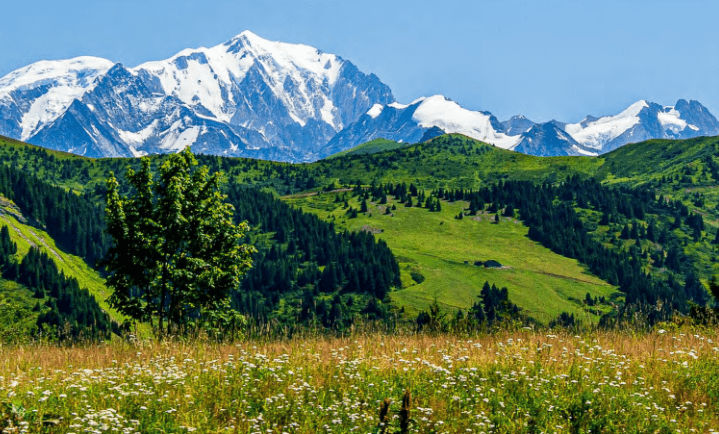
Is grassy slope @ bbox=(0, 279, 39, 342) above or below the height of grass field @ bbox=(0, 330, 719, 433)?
below

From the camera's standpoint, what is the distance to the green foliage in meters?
38.0

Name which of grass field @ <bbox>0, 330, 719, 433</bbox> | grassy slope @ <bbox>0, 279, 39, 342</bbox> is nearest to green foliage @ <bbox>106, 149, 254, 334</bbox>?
grass field @ <bbox>0, 330, 719, 433</bbox>

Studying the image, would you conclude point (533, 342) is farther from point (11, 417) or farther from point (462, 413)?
point (11, 417)

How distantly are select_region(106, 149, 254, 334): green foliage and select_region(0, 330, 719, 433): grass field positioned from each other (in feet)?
76.5

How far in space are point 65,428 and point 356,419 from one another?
4.87 m

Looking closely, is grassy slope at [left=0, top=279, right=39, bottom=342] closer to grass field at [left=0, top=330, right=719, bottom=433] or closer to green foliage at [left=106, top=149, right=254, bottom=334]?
green foliage at [left=106, top=149, right=254, bottom=334]

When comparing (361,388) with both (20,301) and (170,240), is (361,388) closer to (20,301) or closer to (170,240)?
(170,240)

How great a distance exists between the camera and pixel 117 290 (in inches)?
1587

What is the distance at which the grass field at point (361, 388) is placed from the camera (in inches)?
412

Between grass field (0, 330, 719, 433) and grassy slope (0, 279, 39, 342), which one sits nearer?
grass field (0, 330, 719, 433)

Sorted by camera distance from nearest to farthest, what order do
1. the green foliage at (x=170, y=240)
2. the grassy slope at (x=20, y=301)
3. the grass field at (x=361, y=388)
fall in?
the grass field at (x=361, y=388), the green foliage at (x=170, y=240), the grassy slope at (x=20, y=301)

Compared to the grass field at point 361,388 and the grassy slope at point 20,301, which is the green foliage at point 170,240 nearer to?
the grass field at point 361,388

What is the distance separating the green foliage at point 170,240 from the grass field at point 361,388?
23.3 metres

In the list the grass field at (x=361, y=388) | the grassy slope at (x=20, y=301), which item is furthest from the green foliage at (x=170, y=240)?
the grassy slope at (x=20, y=301)
